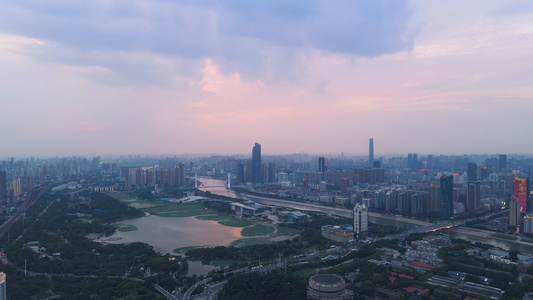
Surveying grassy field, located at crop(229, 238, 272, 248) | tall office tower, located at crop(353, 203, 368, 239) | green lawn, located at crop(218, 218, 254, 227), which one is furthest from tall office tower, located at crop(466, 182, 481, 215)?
grassy field, located at crop(229, 238, 272, 248)

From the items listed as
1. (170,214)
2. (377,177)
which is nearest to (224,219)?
(170,214)

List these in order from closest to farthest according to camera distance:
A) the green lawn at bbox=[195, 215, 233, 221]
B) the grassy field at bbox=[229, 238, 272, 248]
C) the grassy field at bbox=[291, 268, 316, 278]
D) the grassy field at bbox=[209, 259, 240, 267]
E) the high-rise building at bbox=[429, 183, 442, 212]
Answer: the grassy field at bbox=[291, 268, 316, 278] → the grassy field at bbox=[209, 259, 240, 267] → the grassy field at bbox=[229, 238, 272, 248] → the green lawn at bbox=[195, 215, 233, 221] → the high-rise building at bbox=[429, 183, 442, 212]

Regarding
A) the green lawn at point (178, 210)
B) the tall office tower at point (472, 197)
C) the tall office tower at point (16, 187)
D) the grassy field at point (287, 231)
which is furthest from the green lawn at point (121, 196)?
the tall office tower at point (472, 197)

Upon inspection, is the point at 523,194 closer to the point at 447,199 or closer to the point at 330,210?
the point at 447,199

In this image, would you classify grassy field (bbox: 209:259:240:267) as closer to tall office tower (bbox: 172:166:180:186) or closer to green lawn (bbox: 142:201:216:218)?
green lawn (bbox: 142:201:216:218)

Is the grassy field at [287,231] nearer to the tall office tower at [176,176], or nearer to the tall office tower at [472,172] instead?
the tall office tower at [176,176]

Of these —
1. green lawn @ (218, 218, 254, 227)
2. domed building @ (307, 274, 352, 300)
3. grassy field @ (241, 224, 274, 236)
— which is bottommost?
green lawn @ (218, 218, 254, 227)
